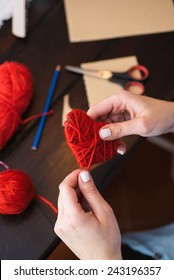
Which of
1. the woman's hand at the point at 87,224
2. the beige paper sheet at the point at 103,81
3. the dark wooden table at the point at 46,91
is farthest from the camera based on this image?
the beige paper sheet at the point at 103,81

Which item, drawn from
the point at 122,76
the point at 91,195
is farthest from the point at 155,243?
the point at 122,76

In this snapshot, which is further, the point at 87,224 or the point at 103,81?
the point at 103,81

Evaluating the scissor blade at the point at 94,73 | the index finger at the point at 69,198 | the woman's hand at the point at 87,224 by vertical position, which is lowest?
Result: the woman's hand at the point at 87,224

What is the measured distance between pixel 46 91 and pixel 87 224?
0.37m

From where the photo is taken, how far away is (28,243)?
64cm

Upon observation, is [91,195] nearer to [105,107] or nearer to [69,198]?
[69,198]

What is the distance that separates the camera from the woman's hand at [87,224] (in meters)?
0.55

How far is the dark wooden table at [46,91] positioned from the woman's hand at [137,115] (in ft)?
0.31

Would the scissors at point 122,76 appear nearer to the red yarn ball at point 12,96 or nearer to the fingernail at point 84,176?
the red yarn ball at point 12,96

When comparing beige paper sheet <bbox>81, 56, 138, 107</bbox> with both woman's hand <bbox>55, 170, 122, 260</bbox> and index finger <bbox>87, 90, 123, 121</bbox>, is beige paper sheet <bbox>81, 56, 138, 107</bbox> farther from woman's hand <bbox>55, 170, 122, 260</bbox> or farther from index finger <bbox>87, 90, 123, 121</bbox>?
woman's hand <bbox>55, 170, 122, 260</bbox>

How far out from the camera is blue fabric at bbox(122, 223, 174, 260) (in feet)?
2.44

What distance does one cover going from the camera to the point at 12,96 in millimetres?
723

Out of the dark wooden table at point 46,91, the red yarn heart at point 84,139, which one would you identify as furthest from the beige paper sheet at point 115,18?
the red yarn heart at point 84,139
